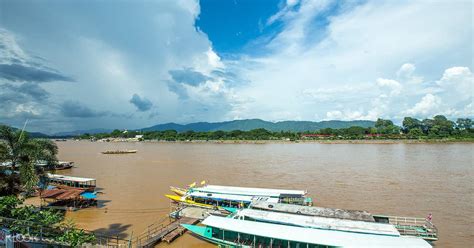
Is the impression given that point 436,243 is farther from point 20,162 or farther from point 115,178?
point 115,178

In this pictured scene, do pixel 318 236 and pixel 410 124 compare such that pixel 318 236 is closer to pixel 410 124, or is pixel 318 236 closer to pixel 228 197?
pixel 228 197

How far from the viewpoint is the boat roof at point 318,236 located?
10664 millimetres

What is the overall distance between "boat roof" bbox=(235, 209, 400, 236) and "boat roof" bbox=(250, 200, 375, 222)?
985 mm

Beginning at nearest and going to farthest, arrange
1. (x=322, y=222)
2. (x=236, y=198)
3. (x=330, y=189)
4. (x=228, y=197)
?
(x=322, y=222) < (x=236, y=198) < (x=228, y=197) < (x=330, y=189)

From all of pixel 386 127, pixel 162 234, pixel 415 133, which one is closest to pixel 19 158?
pixel 162 234

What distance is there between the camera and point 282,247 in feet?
38.6

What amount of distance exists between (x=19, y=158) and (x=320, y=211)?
612 inches

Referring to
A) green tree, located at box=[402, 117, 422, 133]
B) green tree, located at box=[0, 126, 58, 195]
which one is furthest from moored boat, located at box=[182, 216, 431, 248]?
green tree, located at box=[402, 117, 422, 133]

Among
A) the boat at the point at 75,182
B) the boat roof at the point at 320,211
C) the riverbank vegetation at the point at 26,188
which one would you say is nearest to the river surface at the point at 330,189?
the boat at the point at 75,182

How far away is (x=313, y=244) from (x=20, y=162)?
1364 centimetres

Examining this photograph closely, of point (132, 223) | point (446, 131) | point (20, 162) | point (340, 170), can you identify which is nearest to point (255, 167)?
point (340, 170)

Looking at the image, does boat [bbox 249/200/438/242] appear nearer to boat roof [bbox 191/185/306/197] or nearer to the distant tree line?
boat roof [bbox 191/185/306/197]

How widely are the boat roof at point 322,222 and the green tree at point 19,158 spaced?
33.0ft

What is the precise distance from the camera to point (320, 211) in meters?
15.2
